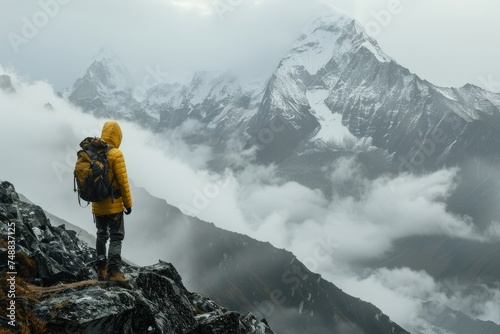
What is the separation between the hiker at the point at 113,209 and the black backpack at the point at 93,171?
0.90 ft

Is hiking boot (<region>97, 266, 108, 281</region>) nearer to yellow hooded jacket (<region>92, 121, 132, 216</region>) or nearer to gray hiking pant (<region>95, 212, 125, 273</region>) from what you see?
gray hiking pant (<region>95, 212, 125, 273</region>)

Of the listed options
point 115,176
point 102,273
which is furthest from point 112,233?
point 115,176

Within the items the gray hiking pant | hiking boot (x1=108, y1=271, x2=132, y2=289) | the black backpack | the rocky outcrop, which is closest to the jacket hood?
the black backpack

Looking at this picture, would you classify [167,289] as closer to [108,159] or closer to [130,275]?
[130,275]

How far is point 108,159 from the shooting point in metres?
14.5

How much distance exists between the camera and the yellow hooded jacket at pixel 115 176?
47.6 feet

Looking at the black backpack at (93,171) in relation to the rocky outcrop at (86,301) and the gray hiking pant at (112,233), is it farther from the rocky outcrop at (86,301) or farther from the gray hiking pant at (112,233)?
the rocky outcrop at (86,301)

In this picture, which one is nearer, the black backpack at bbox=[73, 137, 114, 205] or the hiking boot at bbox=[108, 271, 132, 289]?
the black backpack at bbox=[73, 137, 114, 205]

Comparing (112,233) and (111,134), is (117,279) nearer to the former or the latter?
(112,233)

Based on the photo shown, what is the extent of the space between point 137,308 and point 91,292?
162 centimetres

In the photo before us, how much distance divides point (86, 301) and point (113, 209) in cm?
316

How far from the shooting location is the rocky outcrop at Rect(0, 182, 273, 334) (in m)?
12.6

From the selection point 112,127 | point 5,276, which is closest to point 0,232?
point 5,276

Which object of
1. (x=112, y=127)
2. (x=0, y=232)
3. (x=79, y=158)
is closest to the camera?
(x=79, y=158)
